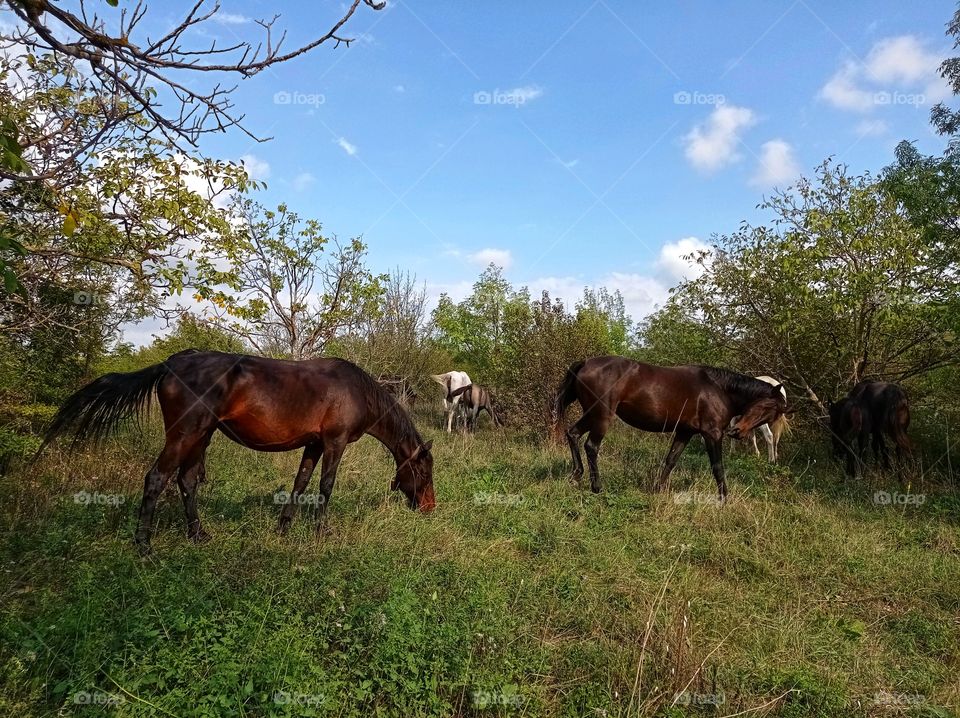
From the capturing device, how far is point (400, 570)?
4.20 metres

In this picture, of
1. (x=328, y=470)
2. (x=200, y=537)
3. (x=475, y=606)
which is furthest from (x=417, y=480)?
(x=475, y=606)

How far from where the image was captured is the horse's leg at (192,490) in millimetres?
5156

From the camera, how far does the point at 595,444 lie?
809cm

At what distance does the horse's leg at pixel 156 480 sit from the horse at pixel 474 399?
405 inches

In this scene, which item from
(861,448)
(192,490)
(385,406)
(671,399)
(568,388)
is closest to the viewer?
(192,490)

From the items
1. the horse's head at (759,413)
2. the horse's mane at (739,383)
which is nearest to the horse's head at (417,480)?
the horse's head at (759,413)

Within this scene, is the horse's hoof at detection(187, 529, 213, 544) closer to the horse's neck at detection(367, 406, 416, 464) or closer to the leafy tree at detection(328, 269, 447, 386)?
the horse's neck at detection(367, 406, 416, 464)

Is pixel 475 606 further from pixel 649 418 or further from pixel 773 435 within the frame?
pixel 773 435

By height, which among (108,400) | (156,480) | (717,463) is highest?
(717,463)

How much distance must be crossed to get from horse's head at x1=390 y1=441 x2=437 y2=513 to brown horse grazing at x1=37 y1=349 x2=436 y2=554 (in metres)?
0.01

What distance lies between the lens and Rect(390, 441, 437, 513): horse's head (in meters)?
6.63

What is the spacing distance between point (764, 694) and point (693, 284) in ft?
28.9

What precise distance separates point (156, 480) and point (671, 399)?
6674mm

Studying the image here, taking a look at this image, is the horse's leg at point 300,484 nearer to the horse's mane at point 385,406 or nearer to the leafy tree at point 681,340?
the horse's mane at point 385,406
